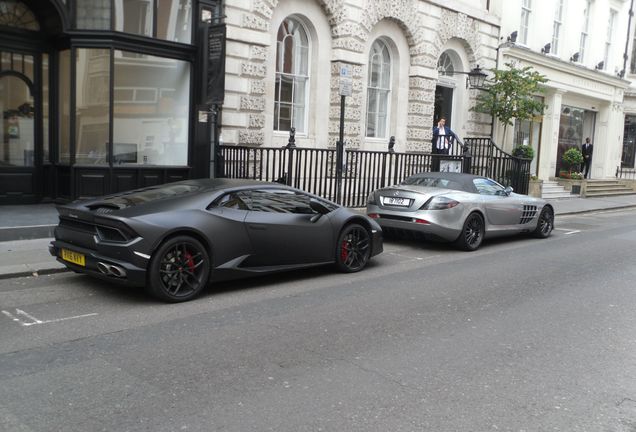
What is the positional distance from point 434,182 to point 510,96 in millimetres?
10867

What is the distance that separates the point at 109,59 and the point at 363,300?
7643 mm

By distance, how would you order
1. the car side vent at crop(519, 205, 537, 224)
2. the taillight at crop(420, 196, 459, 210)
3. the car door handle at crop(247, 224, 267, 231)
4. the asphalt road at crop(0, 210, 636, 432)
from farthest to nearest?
the car side vent at crop(519, 205, 537, 224), the taillight at crop(420, 196, 459, 210), the car door handle at crop(247, 224, 267, 231), the asphalt road at crop(0, 210, 636, 432)

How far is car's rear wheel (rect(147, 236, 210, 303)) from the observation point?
6418 millimetres

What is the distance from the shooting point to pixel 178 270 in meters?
6.64

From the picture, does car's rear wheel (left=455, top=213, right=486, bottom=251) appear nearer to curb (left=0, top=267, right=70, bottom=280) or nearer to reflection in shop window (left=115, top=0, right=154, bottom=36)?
curb (left=0, top=267, right=70, bottom=280)

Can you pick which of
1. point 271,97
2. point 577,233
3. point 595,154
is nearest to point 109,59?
point 271,97

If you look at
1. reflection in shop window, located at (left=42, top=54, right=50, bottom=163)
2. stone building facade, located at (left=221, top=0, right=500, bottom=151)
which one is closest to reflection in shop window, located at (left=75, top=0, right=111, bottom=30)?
reflection in shop window, located at (left=42, top=54, right=50, bottom=163)

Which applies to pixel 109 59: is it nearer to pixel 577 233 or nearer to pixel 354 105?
pixel 354 105

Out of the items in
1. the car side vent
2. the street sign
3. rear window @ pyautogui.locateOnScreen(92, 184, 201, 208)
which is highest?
the street sign

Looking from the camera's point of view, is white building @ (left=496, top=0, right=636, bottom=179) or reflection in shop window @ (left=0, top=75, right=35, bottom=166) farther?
white building @ (left=496, top=0, right=636, bottom=179)

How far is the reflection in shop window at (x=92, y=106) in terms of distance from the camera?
38.3 feet

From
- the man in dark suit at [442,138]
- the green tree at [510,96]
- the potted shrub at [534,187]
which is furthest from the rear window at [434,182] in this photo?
the potted shrub at [534,187]

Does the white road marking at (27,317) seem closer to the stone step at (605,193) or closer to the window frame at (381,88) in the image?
the window frame at (381,88)

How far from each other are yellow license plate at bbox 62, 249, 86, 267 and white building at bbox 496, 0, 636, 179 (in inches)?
749
